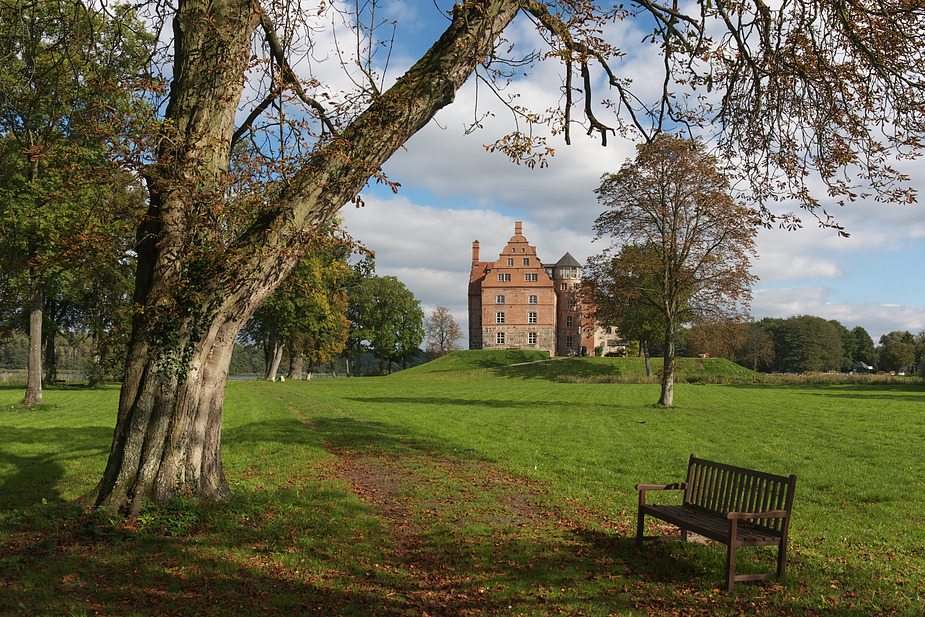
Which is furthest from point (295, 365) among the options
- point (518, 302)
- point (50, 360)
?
point (518, 302)

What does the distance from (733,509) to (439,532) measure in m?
3.25

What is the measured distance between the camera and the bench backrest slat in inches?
231

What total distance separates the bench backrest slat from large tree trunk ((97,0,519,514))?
511 cm

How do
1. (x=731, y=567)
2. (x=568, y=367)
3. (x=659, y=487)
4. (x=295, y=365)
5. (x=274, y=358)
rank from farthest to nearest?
(x=568, y=367)
(x=295, y=365)
(x=274, y=358)
(x=659, y=487)
(x=731, y=567)

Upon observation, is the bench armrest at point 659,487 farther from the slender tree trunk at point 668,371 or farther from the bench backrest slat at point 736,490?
the slender tree trunk at point 668,371

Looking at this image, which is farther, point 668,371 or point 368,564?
point 668,371

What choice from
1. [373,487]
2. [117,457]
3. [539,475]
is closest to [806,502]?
[539,475]

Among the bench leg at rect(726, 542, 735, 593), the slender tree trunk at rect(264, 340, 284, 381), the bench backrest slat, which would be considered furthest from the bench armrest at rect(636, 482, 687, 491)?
the slender tree trunk at rect(264, 340, 284, 381)

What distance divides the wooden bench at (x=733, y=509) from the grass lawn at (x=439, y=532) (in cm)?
39

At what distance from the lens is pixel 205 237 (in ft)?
22.8

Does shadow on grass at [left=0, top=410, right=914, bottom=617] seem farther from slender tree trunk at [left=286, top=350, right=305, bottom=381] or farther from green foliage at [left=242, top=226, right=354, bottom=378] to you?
slender tree trunk at [left=286, top=350, right=305, bottom=381]

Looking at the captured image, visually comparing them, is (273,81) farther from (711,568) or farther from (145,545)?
(711,568)

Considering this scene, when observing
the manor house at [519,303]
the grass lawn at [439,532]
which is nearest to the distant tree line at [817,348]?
the manor house at [519,303]

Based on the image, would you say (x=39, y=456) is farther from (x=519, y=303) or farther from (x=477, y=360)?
(x=519, y=303)
